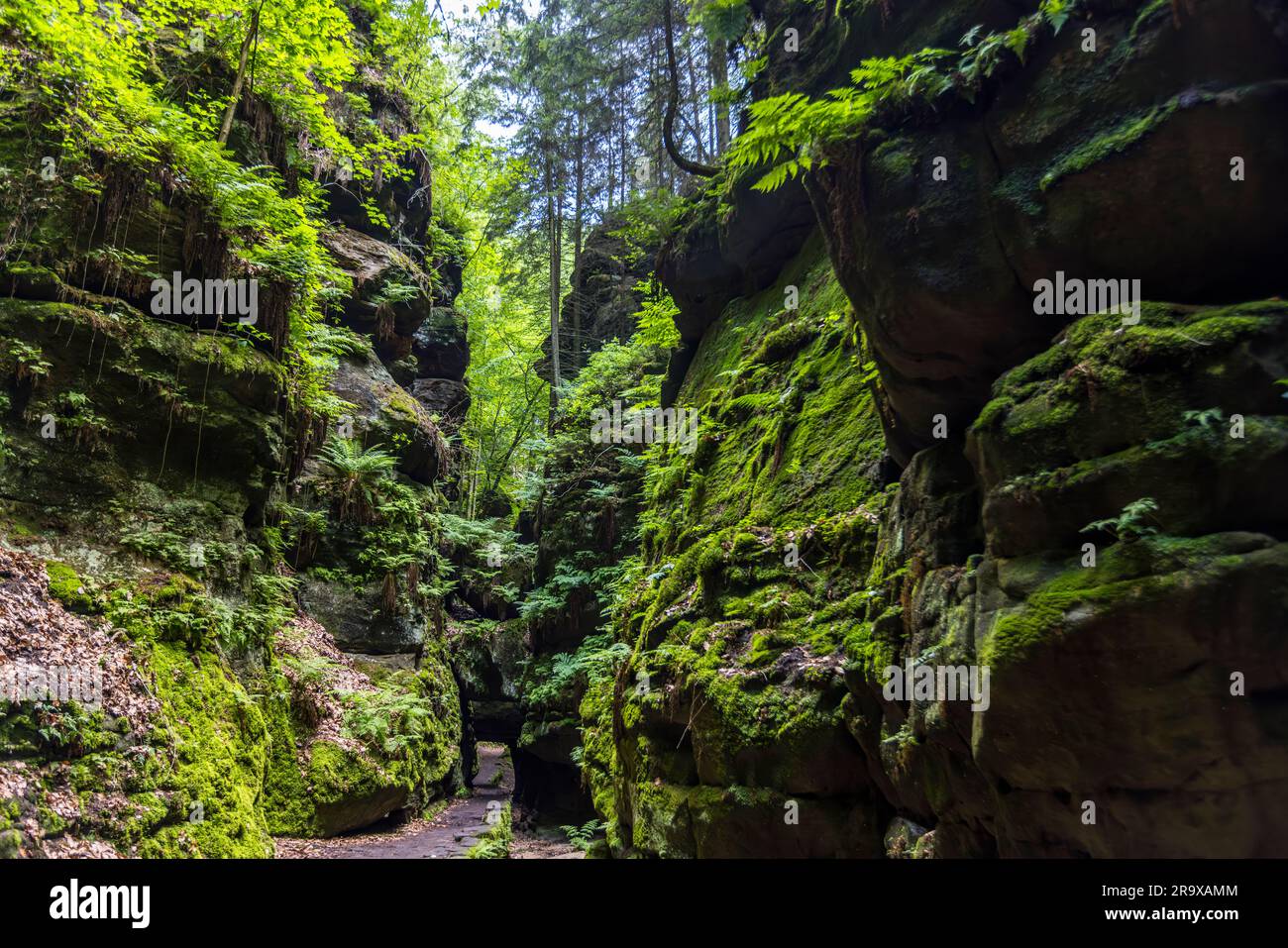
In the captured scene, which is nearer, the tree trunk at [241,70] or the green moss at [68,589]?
the green moss at [68,589]

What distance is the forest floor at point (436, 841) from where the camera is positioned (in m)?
10.8

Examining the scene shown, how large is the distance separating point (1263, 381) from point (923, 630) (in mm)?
2490

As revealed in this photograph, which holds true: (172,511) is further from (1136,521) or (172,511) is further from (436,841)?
(1136,521)

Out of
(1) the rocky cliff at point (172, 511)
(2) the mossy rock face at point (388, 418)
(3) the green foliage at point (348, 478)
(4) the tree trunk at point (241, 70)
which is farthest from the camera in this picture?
(2) the mossy rock face at point (388, 418)

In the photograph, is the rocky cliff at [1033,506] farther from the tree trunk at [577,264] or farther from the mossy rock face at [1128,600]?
the tree trunk at [577,264]

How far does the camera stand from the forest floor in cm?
1079

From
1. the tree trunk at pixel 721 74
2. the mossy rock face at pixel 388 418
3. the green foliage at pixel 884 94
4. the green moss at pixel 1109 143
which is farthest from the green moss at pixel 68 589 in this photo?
the tree trunk at pixel 721 74

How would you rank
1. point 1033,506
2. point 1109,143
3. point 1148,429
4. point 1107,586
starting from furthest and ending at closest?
point 1109,143 < point 1033,506 < point 1148,429 < point 1107,586

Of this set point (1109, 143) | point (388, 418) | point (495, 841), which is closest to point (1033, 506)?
point (1109, 143)

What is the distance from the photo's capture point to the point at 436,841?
1271 centimetres

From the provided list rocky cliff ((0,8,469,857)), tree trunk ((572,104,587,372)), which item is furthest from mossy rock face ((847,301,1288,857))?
tree trunk ((572,104,587,372))

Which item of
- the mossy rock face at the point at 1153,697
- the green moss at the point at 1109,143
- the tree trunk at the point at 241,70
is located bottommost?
the mossy rock face at the point at 1153,697

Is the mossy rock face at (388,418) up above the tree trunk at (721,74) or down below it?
below
